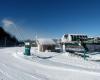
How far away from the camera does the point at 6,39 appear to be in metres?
95.2

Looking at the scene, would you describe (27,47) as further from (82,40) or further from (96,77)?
(96,77)

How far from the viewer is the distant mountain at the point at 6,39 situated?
92.8 meters

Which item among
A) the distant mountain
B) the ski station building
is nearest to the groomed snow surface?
the ski station building

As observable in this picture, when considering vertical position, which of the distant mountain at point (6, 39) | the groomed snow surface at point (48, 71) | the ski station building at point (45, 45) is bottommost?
the groomed snow surface at point (48, 71)

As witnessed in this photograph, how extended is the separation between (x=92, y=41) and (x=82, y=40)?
313 centimetres

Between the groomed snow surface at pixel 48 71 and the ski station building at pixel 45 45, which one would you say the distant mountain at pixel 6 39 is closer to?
the ski station building at pixel 45 45

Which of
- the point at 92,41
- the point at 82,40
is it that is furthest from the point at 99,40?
the point at 82,40

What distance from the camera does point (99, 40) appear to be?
46188 millimetres

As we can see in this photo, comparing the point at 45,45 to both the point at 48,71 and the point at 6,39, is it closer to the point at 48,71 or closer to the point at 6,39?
the point at 48,71

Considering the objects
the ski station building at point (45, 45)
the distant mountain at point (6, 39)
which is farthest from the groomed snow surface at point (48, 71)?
the distant mountain at point (6, 39)

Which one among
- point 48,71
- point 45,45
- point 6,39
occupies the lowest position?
point 48,71

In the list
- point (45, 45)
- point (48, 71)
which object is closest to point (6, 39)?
point (45, 45)

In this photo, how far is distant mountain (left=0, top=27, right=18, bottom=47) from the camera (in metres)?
92.8

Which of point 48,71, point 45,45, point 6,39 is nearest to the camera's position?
point 48,71
